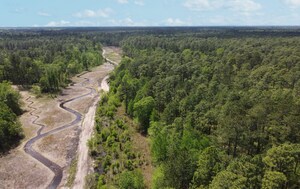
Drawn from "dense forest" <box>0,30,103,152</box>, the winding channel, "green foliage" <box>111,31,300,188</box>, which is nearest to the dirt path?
the winding channel

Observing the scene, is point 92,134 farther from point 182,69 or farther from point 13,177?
point 182,69

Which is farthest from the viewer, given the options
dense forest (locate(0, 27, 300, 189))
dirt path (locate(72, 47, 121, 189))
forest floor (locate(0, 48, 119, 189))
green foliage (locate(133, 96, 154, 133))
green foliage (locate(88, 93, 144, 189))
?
green foliage (locate(133, 96, 154, 133))

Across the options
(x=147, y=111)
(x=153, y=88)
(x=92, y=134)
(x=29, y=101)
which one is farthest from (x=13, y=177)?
(x=29, y=101)

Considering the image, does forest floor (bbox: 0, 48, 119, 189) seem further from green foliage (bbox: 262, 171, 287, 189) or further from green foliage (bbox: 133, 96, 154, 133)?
green foliage (bbox: 262, 171, 287, 189)

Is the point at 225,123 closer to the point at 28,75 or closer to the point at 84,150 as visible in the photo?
the point at 84,150

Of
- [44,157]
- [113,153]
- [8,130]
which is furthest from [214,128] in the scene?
[8,130]
